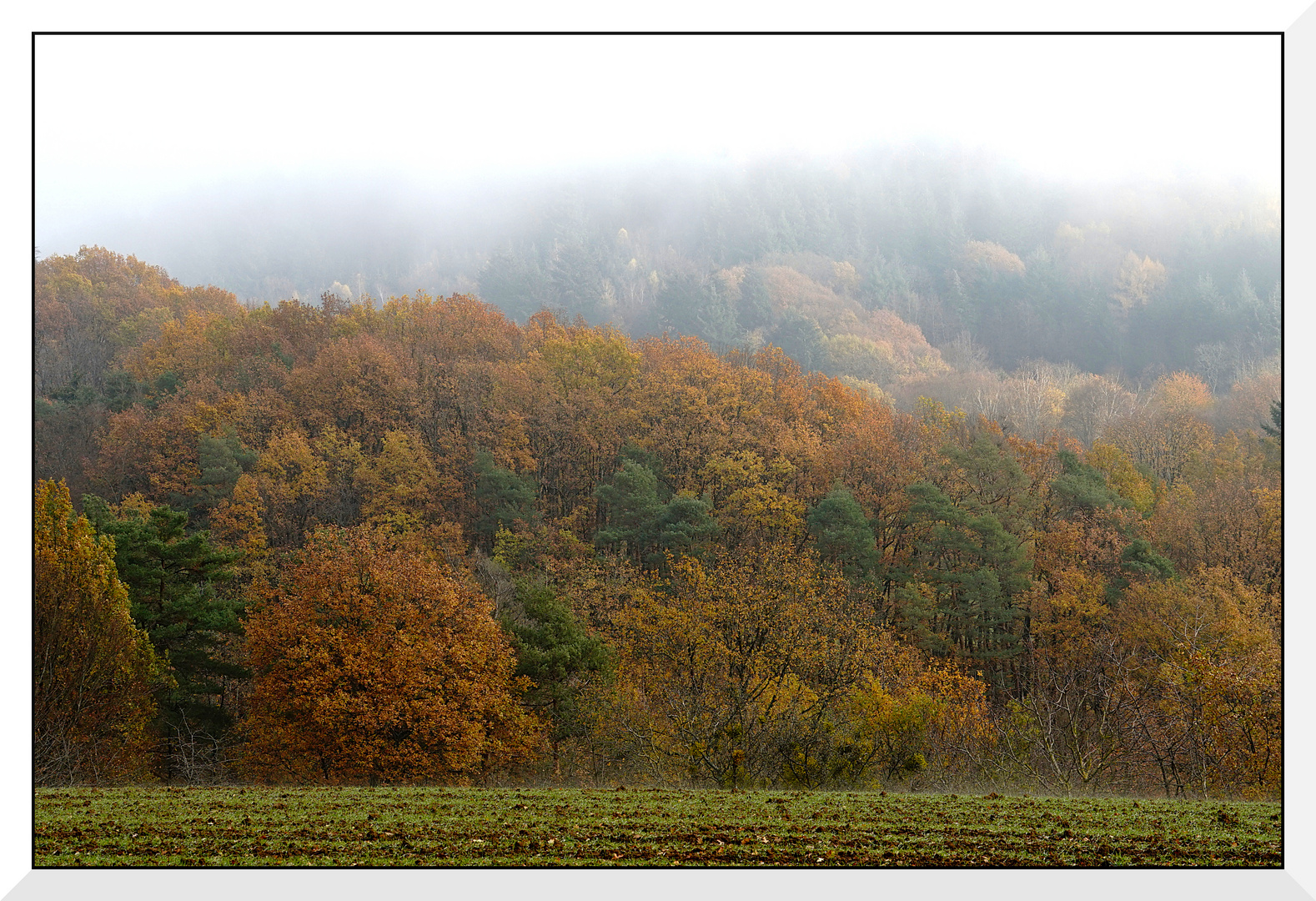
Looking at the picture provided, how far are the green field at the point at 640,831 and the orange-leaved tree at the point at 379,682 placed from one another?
11902mm

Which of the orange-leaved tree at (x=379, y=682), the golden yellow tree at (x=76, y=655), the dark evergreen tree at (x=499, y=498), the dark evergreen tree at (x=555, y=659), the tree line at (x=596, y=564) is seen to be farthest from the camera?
the dark evergreen tree at (x=499, y=498)

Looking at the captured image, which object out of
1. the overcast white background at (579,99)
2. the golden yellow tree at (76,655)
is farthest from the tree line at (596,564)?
the overcast white background at (579,99)

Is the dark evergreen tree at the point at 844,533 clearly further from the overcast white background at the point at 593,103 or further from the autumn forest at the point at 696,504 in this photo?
the overcast white background at the point at 593,103

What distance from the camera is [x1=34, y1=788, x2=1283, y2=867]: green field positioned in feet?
33.1

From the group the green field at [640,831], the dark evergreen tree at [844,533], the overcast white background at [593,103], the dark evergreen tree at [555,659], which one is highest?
the overcast white background at [593,103]

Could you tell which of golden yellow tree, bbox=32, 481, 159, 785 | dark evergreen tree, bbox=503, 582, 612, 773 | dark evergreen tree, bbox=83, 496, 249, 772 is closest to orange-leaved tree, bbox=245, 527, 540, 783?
dark evergreen tree, bbox=503, 582, 612, 773

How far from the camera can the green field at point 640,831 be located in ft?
33.1

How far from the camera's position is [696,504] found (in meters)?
40.8

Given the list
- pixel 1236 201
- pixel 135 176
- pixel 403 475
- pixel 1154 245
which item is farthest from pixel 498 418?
pixel 1154 245

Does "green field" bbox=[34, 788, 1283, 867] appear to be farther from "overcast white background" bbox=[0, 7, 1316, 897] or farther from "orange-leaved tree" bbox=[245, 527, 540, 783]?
"orange-leaved tree" bbox=[245, 527, 540, 783]

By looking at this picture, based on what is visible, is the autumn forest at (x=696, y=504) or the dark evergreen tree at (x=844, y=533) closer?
the autumn forest at (x=696, y=504)

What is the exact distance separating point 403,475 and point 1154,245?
48.1 meters

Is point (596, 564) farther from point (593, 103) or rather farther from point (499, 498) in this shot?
point (593, 103)

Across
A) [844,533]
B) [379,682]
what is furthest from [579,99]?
[844,533]
